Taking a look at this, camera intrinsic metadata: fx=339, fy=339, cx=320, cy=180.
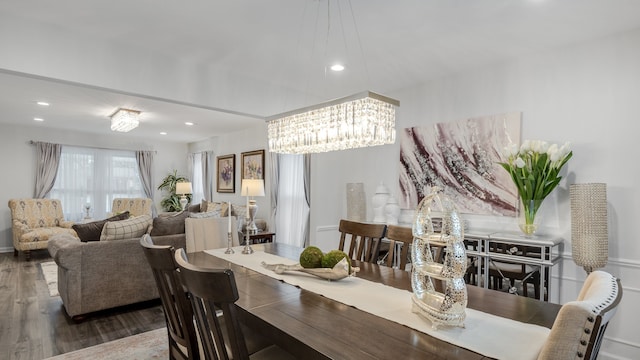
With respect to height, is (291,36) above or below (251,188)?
above

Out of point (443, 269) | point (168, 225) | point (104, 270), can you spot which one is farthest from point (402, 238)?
point (104, 270)

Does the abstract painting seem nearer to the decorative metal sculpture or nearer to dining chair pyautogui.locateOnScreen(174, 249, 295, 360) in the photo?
the decorative metal sculpture

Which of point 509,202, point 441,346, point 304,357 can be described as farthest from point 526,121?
point 304,357

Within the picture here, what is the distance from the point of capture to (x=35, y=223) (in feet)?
20.5

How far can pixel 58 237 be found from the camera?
3.46 m

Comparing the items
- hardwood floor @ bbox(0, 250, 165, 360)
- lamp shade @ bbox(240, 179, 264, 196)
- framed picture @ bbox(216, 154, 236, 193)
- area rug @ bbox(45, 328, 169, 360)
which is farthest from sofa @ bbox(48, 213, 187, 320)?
framed picture @ bbox(216, 154, 236, 193)

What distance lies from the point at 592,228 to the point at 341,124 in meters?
1.99

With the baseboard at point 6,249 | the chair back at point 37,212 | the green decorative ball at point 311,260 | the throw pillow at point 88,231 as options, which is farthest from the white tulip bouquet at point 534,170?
the baseboard at point 6,249

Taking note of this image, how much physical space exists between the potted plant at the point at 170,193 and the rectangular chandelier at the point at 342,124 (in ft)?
21.6

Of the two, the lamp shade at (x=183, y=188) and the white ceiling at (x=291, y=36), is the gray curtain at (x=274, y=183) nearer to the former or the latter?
the white ceiling at (x=291, y=36)

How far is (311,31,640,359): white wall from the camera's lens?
2619mm

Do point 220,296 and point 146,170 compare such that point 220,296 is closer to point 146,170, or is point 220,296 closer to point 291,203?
point 291,203

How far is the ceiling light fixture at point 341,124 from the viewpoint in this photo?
2178 mm

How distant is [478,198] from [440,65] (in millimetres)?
1409
